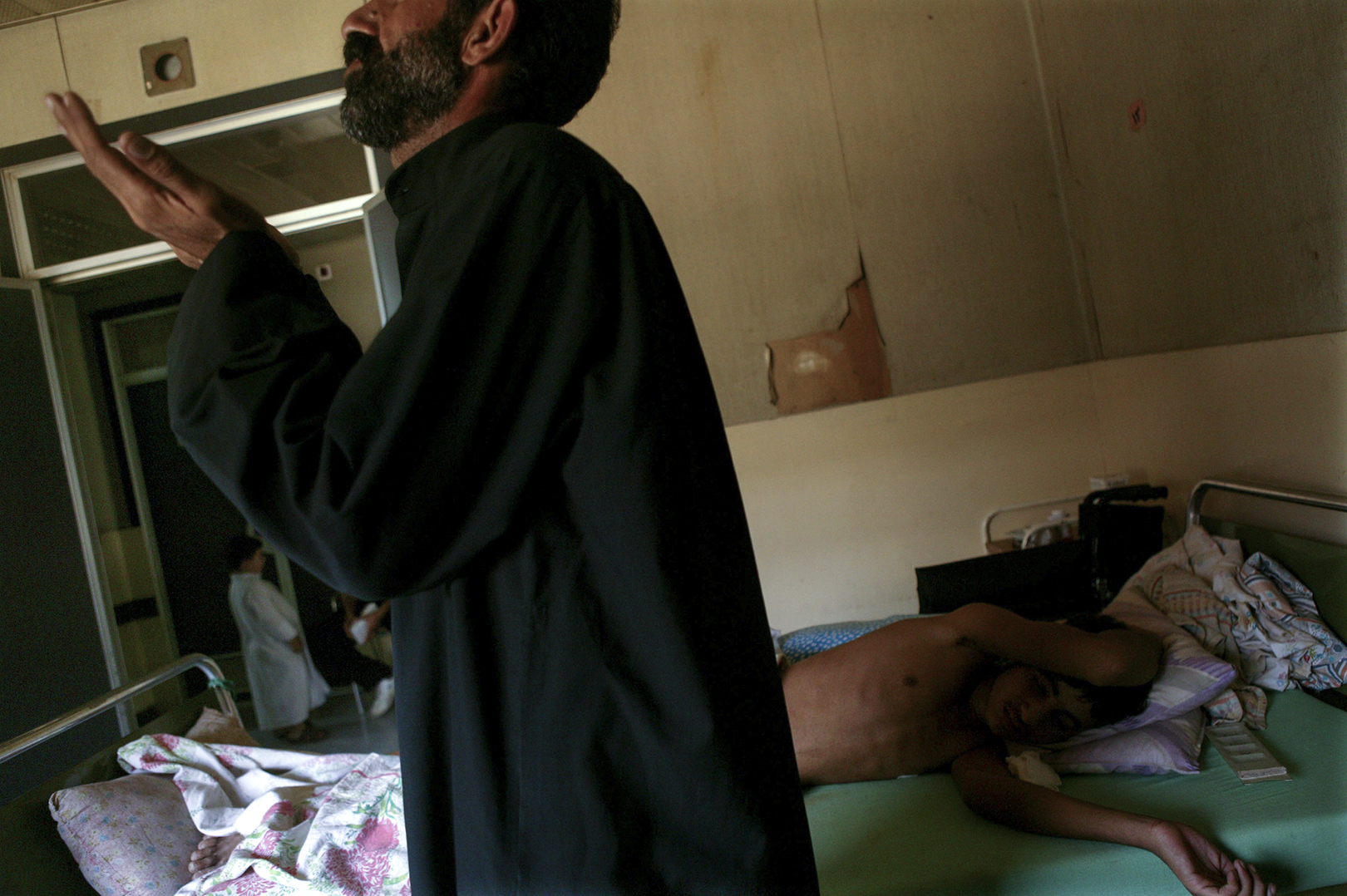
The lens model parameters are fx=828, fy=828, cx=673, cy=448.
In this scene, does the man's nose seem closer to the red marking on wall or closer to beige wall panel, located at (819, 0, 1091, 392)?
the red marking on wall

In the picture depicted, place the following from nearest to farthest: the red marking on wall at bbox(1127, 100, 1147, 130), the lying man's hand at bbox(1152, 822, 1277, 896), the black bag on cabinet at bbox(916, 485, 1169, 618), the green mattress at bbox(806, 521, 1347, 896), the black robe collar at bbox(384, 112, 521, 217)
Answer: the black robe collar at bbox(384, 112, 521, 217)
the lying man's hand at bbox(1152, 822, 1277, 896)
the green mattress at bbox(806, 521, 1347, 896)
the red marking on wall at bbox(1127, 100, 1147, 130)
the black bag on cabinet at bbox(916, 485, 1169, 618)

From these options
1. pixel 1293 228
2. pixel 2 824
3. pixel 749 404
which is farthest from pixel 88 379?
pixel 1293 228

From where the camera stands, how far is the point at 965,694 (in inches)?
89.4

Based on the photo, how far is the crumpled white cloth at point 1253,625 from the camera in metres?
2.12

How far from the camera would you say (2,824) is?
1.96 m

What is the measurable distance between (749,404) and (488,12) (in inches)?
117

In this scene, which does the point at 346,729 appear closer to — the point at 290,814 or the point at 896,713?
the point at 290,814

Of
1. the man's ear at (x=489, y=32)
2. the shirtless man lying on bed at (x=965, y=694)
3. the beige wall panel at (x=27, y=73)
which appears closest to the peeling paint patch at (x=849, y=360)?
the shirtless man lying on bed at (x=965, y=694)

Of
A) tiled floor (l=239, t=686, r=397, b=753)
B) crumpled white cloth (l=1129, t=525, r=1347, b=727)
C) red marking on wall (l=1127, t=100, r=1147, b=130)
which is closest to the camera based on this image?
crumpled white cloth (l=1129, t=525, r=1347, b=727)

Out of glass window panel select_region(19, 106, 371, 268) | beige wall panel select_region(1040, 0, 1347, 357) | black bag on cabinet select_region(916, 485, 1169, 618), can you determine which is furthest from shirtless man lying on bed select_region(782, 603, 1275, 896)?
glass window panel select_region(19, 106, 371, 268)

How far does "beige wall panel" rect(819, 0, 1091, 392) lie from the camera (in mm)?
3562

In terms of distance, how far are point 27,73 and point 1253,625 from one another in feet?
17.9

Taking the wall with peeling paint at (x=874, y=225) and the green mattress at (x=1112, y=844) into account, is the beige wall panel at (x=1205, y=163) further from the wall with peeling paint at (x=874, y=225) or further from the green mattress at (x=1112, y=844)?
the green mattress at (x=1112, y=844)

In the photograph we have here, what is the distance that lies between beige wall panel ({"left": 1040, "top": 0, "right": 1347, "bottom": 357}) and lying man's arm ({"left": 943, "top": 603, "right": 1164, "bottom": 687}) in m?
0.94
